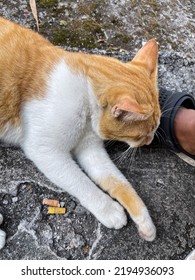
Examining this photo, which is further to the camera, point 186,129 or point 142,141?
point 186,129

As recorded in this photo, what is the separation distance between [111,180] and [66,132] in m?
0.27

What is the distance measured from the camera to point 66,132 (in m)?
1.69

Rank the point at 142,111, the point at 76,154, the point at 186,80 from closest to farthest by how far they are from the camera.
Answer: the point at 142,111
the point at 76,154
the point at 186,80

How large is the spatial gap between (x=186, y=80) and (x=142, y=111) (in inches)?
31.0

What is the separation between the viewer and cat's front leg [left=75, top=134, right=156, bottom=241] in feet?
5.46

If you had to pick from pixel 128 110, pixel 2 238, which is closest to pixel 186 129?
pixel 128 110

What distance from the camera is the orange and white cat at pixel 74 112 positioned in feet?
5.45

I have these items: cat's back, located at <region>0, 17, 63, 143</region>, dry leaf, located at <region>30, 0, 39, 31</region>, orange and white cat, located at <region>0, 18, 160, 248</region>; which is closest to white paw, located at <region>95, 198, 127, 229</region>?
orange and white cat, located at <region>0, 18, 160, 248</region>

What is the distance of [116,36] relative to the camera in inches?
90.7

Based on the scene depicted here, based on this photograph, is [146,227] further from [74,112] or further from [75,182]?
[74,112]

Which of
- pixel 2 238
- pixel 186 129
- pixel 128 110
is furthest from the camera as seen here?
pixel 186 129
